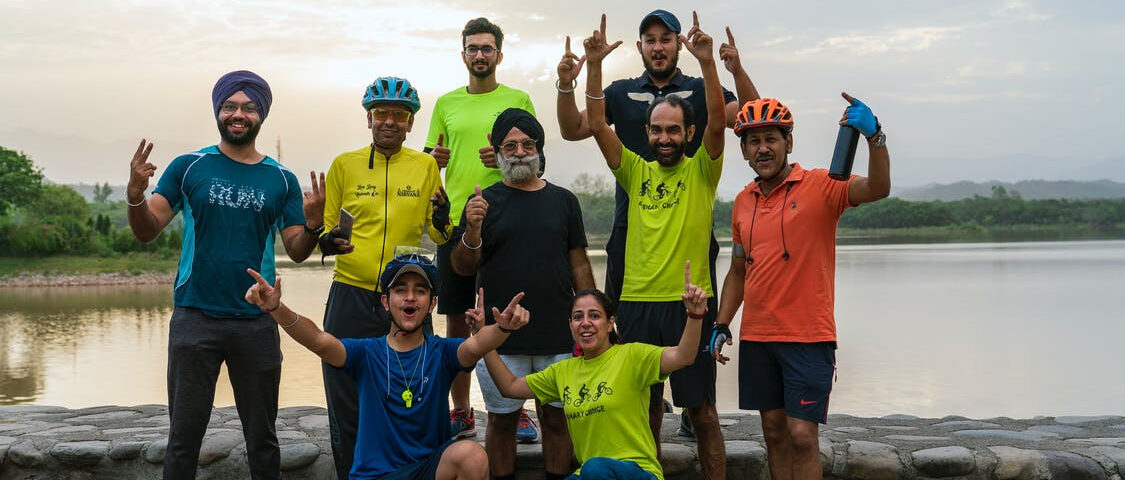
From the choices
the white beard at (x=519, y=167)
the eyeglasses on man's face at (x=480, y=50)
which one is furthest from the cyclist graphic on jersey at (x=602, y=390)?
the eyeglasses on man's face at (x=480, y=50)

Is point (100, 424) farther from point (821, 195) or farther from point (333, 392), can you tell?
point (821, 195)

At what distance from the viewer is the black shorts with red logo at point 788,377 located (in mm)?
5145

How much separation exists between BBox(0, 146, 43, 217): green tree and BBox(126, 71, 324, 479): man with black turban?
63.7 metres

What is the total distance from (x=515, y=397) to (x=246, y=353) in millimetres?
1454

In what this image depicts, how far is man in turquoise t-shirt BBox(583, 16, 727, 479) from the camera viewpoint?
18.0 ft

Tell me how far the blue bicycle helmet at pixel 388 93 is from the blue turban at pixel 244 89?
64cm

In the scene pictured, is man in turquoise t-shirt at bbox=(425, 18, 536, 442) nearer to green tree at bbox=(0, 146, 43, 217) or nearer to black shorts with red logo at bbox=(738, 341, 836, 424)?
black shorts with red logo at bbox=(738, 341, 836, 424)

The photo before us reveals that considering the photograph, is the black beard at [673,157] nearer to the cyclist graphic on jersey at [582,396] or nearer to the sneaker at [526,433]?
the cyclist graphic on jersey at [582,396]

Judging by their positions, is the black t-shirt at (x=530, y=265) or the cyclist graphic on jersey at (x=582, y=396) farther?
the black t-shirt at (x=530, y=265)

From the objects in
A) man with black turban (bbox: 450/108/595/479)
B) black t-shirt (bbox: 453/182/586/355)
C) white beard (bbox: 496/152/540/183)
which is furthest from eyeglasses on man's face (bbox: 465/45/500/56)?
black t-shirt (bbox: 453/182/586/355)

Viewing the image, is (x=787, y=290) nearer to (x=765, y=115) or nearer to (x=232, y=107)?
(x=765, y=115)

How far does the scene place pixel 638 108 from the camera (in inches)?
244

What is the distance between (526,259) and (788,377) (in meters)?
1.59

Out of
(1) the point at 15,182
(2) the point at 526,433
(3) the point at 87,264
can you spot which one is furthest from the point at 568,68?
(1) the point at 15,182
